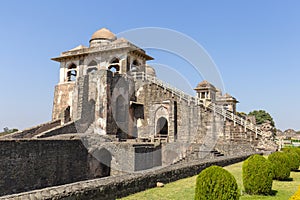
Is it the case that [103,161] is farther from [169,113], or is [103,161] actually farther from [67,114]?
[67,114]

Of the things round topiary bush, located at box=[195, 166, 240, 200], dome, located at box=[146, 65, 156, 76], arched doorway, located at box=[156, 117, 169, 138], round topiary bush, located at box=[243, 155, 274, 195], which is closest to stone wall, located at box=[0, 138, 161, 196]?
arched doorway, located at box=[156, 117, 169, 138]

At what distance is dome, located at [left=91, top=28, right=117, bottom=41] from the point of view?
32963 millimetres

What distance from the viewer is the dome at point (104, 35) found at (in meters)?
33.0

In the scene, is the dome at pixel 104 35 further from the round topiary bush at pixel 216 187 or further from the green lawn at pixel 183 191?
the round topiary bush at pixel 216 187

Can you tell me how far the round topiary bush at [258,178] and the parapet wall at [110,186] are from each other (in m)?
2.59

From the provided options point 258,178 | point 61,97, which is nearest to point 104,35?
point 61,97

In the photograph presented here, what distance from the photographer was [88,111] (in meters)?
23.8

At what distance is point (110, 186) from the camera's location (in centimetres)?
678

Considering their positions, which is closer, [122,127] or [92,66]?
[122,127]

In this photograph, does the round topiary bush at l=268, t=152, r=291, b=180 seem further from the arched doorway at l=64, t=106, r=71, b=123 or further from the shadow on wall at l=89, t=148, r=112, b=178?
the arched doorway at l=64, t=106, r=71, b=123

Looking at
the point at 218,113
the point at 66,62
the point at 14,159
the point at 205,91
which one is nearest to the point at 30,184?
the point at 14,159

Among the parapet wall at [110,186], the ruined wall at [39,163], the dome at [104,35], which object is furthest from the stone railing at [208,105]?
the parapet wall at [110,186]

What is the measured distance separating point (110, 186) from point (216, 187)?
2727mm

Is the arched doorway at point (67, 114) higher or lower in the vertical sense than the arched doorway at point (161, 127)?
higher
